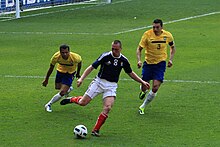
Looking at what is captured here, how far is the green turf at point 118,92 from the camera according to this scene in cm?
1345

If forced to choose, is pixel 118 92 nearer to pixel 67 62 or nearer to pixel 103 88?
pixel 67 62

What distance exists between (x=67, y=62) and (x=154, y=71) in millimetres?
1902

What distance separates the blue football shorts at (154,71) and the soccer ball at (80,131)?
3.11 meters

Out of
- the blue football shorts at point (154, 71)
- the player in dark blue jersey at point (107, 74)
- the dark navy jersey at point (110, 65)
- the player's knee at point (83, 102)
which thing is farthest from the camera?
the blue football shorts at point (154, 71)

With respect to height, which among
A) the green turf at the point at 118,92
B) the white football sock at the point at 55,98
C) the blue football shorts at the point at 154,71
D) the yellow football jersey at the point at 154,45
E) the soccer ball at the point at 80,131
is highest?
the yellow football jersey at the point at 154,45

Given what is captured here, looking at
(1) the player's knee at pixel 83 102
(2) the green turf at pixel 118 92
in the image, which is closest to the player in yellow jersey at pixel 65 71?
(2) the green turf at pixel 118 92

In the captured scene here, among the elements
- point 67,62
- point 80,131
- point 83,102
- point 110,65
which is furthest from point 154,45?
point 80,131

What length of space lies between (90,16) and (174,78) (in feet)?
65.4

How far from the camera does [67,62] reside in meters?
15.8

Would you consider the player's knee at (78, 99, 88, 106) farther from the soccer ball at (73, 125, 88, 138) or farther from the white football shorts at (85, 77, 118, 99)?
the soccer ball at (73, 125, 88, 138)

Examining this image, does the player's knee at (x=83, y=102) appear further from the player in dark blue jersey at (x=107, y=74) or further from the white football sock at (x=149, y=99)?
the white football sock at (x=149, y=99)

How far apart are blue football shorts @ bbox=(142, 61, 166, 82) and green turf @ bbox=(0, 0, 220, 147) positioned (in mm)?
747

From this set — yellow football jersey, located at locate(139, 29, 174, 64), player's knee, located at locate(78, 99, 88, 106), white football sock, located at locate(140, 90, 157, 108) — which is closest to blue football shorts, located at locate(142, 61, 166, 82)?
yellow football jersey, located at locate(139, 29, 174, 64)

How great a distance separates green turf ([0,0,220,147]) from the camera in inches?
530
